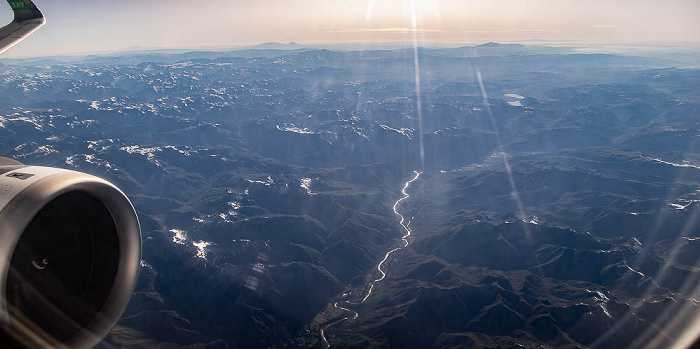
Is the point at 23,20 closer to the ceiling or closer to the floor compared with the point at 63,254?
closer to the ceiling

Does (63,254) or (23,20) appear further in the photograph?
(23,20)

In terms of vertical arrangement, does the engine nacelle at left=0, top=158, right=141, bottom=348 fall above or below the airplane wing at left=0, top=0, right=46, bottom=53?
below

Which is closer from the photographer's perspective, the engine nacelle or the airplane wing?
the engine nacelle

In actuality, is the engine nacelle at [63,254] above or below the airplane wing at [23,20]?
below

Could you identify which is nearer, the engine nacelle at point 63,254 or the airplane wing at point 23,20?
the engine nacelle at point 63,254

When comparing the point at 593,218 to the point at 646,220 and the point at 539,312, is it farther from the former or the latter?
the point at 539,312
